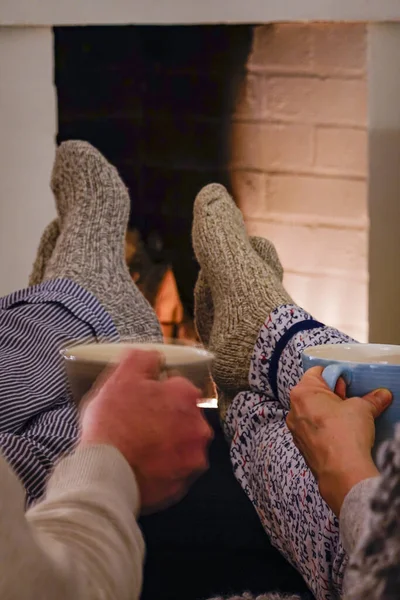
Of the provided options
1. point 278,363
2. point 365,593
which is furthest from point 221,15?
point 365,593

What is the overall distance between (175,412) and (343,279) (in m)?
1.24

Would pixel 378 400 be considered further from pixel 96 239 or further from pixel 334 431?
pixel 96 239

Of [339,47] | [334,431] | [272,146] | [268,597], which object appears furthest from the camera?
[272,146]

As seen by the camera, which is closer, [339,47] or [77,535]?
[77,535]

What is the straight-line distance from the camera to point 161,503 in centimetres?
48

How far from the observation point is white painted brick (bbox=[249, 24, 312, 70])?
5.36 ft

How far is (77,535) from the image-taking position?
0.42 metres

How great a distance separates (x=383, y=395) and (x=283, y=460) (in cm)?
24

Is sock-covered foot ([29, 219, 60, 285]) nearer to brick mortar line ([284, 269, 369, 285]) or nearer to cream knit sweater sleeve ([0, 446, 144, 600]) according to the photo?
brick mortar line ([284, 269, 369, 285])

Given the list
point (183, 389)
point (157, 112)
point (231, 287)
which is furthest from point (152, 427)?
point (157, 112)

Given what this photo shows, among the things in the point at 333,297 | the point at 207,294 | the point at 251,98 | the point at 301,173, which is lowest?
the point at 333,297

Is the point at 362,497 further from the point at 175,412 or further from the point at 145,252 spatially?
the point at 145,252

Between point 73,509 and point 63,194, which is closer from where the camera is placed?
point 73,509

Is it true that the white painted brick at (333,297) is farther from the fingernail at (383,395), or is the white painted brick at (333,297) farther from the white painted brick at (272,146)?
the fingernail at (383,395)
